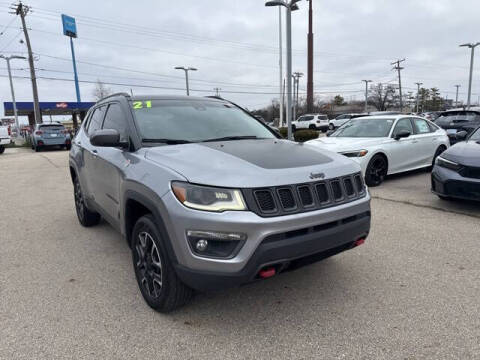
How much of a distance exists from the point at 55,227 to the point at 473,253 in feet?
17.6

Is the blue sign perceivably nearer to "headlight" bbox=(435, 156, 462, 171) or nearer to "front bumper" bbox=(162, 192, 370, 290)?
"headlight" bbox=(435, 156, 462, 171)

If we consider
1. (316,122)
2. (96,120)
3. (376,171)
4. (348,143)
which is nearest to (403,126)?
(376,171)

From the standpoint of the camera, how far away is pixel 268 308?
9.44ft

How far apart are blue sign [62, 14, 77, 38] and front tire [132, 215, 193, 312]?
4509cm

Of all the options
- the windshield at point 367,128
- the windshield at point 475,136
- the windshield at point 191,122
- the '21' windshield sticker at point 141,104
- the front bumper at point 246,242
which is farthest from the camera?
the windshield at point 367,128

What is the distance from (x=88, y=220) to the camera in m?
5.04

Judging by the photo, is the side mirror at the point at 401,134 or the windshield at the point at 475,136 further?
the side mirror at the point at 401,134

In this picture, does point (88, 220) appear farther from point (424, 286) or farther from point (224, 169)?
point (424, 286)

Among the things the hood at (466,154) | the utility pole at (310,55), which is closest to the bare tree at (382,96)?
the utility pole at (310,55)

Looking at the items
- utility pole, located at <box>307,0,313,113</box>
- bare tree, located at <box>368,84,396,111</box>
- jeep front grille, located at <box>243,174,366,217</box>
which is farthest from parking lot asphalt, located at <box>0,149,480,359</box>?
bare tree, located at <box>368,84,396,111</box>

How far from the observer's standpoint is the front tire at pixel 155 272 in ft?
8.34

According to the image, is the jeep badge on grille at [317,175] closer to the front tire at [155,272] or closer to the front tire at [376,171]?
the front tire at [155,272]

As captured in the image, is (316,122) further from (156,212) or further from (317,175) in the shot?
(156,212)

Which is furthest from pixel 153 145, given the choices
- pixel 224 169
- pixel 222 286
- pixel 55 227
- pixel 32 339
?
pixel 55 227
